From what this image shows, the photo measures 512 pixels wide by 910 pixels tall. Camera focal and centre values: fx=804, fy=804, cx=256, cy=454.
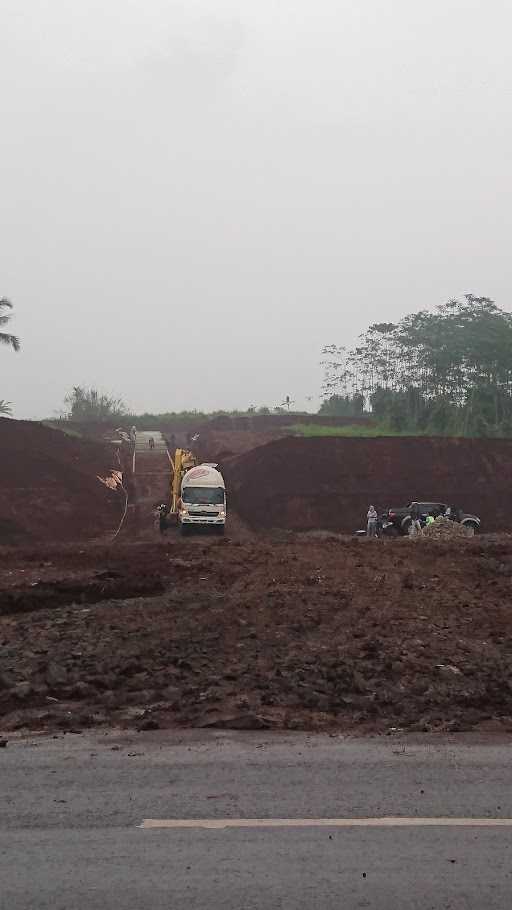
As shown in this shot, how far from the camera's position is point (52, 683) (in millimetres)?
8555

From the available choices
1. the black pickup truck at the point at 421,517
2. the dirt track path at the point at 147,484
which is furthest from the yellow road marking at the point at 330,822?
the dirt track path at the point at 147,484

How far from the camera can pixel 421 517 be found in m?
30.1

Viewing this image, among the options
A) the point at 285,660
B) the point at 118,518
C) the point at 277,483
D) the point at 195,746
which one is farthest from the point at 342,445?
the point at 195,746

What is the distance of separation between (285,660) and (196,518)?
21.9 m

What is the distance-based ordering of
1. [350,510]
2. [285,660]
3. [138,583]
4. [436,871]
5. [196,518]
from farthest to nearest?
1. [350,510]
2. [196,518]
3. [138,583]
4. [285,660]
5. [436,871]

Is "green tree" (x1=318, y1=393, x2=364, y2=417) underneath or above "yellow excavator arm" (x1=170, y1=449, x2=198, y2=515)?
above

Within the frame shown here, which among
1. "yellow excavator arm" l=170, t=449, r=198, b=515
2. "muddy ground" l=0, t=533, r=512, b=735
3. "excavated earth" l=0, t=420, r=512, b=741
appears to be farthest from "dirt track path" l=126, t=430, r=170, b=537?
"muddy ground" l=0, t=533, r=512, b=735

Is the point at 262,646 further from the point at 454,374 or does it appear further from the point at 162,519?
the point at 454,374

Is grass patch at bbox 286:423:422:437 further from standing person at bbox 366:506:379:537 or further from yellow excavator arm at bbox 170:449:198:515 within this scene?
standing person at bbox 366:506:379:537

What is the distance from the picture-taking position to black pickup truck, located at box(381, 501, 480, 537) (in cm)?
3027

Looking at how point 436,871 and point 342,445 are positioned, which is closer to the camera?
point 436,871

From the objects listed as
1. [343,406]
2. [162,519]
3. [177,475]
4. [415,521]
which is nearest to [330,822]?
[415,521]

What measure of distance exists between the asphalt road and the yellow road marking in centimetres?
4

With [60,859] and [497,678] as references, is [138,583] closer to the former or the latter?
[497,678]
